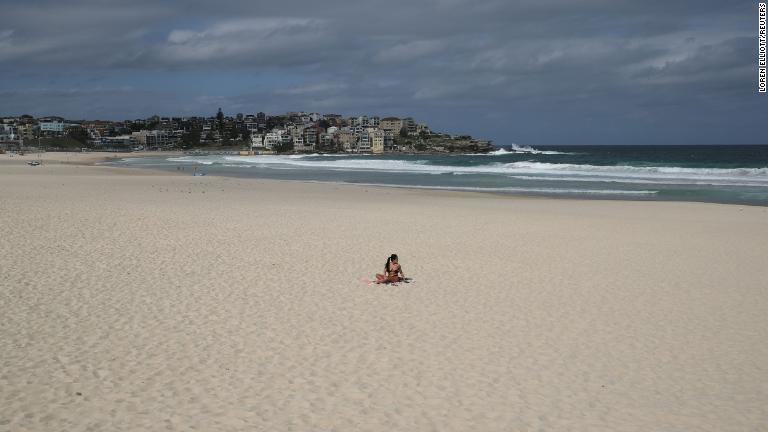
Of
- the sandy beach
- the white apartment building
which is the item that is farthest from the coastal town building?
the sandy beach

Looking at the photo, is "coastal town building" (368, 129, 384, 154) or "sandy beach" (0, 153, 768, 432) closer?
"sandy beach" (0, 153, 768, 432)

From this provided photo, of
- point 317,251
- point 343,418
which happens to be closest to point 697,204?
point 317,251

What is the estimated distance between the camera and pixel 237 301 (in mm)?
8812

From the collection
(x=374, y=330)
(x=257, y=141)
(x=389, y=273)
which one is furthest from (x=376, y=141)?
(x=374, y=330)

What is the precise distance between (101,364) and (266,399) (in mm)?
1969

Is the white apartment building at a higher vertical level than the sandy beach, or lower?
higher

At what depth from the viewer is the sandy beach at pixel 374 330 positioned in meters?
5.38

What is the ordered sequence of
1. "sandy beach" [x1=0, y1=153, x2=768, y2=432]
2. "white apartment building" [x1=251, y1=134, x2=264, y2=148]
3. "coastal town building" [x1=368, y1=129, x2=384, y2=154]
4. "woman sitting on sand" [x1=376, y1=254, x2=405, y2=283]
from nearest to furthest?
"sandy beach" [x1=0, y1=153, x2=768, y2=432]
"woman sitting on sand" [x1=376, y1=254, x2=405, y2=283]
"coastal town building" [x1=368, y1=129, x2=384, y2=154]
"white apartment building" [x1=251, y1=134, x2=264, y2=148]

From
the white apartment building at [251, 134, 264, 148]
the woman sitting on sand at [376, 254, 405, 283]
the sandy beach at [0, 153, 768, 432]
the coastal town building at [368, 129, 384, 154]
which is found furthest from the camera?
the white apartment building at [251, 134, 264, 148]

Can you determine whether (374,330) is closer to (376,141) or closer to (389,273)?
(389,273)

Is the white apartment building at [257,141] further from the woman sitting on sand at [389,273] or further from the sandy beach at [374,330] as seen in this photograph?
the woman sitting on sand at [389,273]

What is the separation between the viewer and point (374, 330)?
7.64 m

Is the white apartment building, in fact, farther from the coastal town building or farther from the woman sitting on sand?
the woman sitting on sand

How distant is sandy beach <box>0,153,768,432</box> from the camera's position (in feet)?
17.6
